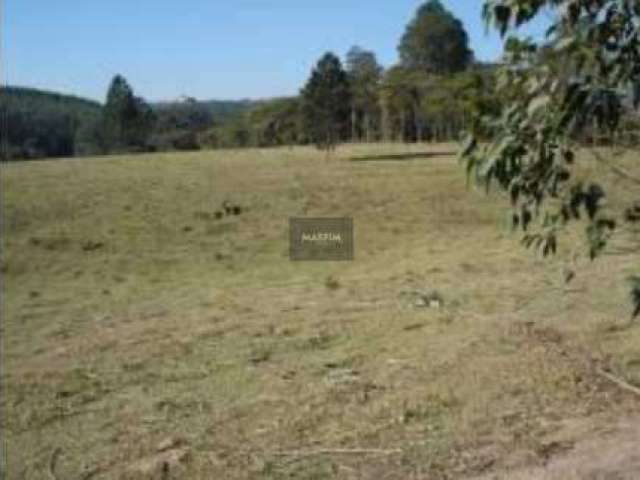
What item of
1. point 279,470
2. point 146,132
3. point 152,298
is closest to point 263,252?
point 152,298

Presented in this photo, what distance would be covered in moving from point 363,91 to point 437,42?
5175mm

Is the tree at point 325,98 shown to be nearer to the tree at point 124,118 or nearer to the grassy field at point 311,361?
the tree at point 124,118

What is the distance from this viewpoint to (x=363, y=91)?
6869 centimetres

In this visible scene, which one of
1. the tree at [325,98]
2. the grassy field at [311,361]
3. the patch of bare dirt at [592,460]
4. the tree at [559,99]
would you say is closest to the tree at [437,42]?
the tree at [325,98]

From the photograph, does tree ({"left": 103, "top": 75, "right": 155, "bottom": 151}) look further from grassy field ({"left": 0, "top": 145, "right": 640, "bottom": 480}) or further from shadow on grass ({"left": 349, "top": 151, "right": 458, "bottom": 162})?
grassy field ({"left": 0, "top": 145, "right": 640, "bottom": 480})

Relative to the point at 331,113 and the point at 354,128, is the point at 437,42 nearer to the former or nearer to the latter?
the point at 354,128

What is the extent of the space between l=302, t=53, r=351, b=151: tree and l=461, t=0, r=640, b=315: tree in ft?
161

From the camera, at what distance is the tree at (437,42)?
218ft

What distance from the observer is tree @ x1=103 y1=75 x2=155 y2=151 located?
231ft

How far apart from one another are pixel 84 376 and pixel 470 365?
8.87 feet

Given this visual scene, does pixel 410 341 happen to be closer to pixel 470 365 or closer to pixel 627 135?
pixel 470 365

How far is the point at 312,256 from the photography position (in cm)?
1587

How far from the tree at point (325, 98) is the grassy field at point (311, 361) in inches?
1393

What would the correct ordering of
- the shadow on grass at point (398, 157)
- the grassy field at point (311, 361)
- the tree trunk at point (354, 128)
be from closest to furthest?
the grassy field at point (311, 361) < the shadow on grass at point (398, 157) < the tree trunk at point (354, 128)
